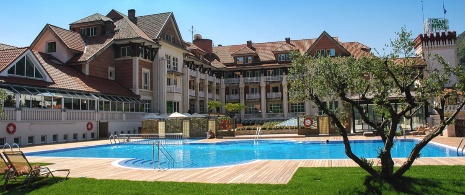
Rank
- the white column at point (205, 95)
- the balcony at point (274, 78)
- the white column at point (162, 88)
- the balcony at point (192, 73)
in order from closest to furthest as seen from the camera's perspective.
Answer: the white column at point (162, 88) → the balcony at point (192, 73) → the white column at point (205, 95) → the balcony at point (274, 78)

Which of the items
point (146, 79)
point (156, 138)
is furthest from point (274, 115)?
point (156, 138)

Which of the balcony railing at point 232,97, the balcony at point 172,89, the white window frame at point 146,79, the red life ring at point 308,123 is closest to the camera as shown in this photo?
the red life ring at point 308,123

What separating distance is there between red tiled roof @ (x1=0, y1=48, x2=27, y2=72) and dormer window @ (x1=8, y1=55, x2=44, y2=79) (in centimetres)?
44

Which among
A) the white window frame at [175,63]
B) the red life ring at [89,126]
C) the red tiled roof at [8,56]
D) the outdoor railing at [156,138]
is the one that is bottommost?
the outdoor railing at [156,138]

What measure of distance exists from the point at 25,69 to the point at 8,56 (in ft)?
4.44

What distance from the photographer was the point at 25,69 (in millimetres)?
27375

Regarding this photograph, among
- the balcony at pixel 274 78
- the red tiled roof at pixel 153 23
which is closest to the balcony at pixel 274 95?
the balcony at pixel 274 78

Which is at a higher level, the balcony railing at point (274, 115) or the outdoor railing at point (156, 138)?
the balcony railing at point (274, 115)

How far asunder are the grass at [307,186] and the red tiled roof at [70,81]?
19.7 m

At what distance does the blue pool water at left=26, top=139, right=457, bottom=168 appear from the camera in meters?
18.9

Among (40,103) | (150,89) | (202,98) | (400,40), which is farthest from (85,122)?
(400,40)

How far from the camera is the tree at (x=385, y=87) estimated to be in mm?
8298

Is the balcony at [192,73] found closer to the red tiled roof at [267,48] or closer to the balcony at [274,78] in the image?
the red tiled roof at [267,48]

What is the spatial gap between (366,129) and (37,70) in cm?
2542
